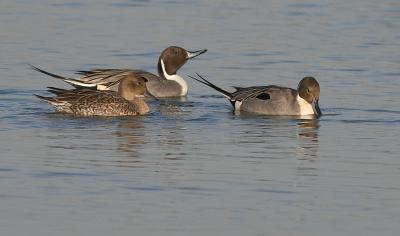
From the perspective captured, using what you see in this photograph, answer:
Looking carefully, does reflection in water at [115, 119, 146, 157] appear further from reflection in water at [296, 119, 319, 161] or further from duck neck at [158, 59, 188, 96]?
duck neck at [158, 59, 188, 96]

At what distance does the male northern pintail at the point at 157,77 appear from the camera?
16.1 meters

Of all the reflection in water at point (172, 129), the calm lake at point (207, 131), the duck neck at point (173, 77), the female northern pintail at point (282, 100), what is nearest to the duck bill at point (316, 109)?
the female northern pintail at point (282, 100)

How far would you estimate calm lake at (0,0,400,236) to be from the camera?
8.91m

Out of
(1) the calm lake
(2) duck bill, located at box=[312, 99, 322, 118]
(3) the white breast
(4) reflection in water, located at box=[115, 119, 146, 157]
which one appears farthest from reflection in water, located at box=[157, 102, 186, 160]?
(2) duck bill, located at box=[312, 99, 322, 118]

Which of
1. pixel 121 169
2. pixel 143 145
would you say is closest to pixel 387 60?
pixel 143 145

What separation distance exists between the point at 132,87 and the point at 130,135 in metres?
2.12

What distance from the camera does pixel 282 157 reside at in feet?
37.1

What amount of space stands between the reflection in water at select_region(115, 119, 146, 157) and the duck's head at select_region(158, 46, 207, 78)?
11.1 ft

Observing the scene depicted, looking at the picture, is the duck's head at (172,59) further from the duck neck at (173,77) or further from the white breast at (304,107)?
the white breast at (304,107)

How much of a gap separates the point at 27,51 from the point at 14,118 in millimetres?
4978

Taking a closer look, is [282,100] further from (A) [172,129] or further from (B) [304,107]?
(A) [172,129]

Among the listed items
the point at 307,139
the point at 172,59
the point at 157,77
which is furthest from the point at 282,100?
the point at 172,59

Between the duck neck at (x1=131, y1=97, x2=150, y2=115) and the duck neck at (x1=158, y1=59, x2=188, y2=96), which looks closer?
the duck neck at (x1=131, y1=97, x2=150, y2=115)

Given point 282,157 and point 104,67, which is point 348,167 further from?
point 104,67
